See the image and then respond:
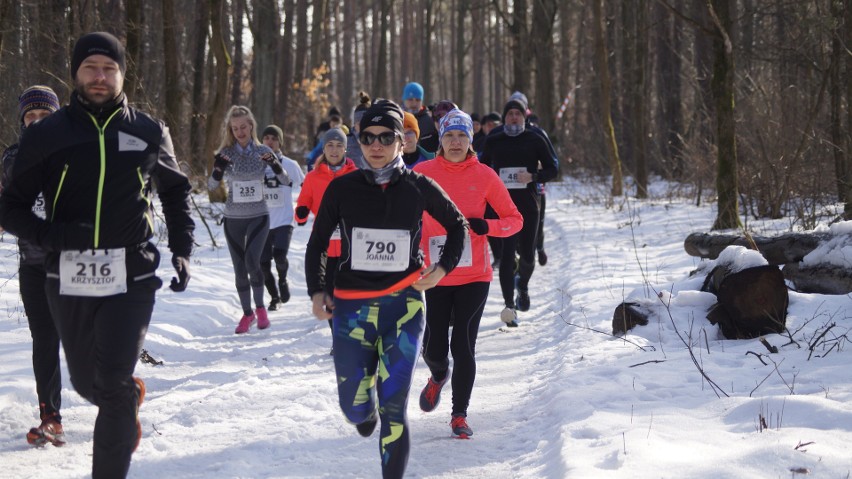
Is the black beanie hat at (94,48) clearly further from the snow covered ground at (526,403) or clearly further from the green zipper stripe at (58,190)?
the snow covered ground at (526,403)

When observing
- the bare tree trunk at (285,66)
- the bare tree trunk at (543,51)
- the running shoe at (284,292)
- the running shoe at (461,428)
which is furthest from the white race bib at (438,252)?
the bare tree trunk at (285,66)

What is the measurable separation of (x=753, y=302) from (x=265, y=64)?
757 inches

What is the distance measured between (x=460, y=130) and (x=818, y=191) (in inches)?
326

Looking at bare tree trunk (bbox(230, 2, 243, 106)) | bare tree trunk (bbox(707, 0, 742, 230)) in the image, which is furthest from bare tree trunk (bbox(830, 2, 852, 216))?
bare tree trunk (bbox(230, 2, 243, 106))

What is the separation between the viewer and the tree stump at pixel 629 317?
309 inches

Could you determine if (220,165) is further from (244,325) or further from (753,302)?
(753,302)

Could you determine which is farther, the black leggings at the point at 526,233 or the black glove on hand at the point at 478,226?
the black leggings at the point at 526,233

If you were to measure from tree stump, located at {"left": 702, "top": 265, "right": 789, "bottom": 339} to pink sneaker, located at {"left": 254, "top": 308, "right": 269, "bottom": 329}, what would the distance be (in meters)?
4.45

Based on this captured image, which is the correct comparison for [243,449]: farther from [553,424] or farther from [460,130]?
[460,130]

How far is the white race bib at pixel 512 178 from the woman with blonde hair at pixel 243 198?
2.36 meters

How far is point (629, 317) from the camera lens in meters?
7.88

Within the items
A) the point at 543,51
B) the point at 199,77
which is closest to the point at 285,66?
the point at 199,77

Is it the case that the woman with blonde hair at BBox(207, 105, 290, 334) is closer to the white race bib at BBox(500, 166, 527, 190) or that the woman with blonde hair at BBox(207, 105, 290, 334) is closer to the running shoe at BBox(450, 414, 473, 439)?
the white race bib at BBox(500, 166, 527, 190)

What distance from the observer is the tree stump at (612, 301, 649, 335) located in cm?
784
